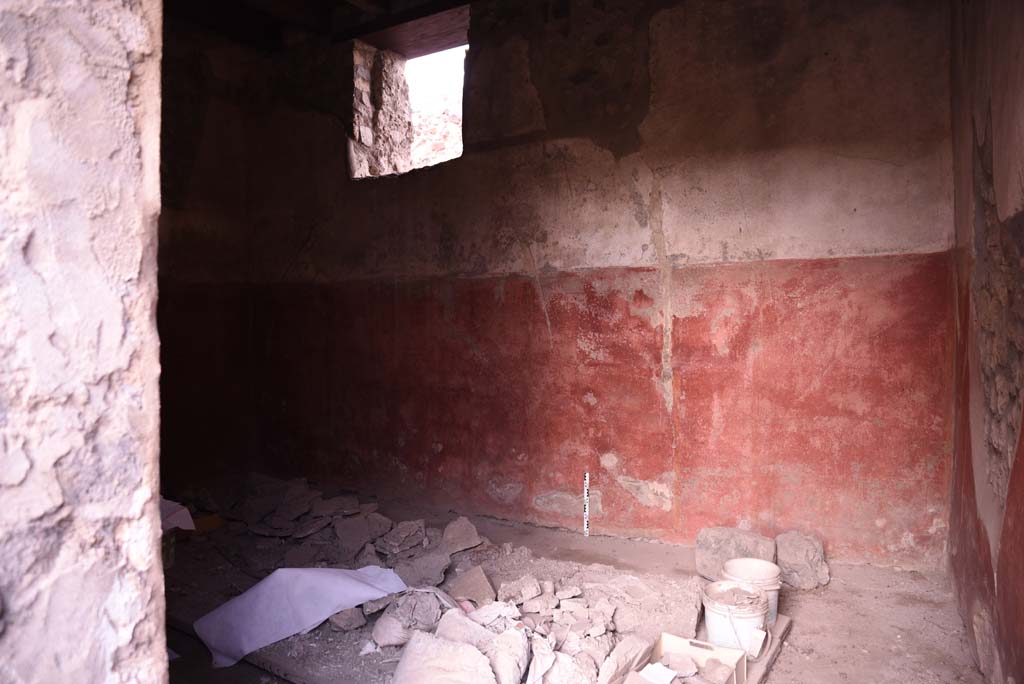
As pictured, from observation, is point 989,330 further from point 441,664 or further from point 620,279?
point 441,664

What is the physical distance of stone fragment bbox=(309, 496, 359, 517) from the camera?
4.54 meters

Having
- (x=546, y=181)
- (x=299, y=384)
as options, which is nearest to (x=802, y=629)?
(x=546, y=181)

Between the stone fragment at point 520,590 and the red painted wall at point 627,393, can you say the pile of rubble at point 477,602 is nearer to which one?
the stone fragment at point 520,590

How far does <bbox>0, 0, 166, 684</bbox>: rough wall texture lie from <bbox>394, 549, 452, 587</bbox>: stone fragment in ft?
7.81

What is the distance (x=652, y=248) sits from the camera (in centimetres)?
403

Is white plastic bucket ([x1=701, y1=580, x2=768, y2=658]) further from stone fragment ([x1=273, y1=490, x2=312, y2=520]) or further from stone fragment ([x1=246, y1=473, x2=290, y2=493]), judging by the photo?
stone fragment ([x1=246, y1=473, x2=290, y2=493])

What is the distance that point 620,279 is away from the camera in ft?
13.5

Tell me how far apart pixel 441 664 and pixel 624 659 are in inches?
25.7

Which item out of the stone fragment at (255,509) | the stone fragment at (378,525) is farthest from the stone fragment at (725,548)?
the stone fragment at (255,509)

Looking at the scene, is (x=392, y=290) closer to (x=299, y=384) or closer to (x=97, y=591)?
(x=299, y=384)

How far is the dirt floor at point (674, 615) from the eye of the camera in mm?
2746

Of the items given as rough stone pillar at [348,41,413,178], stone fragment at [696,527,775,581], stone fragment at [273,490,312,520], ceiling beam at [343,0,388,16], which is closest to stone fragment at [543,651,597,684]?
stone fragment at [696,527,775,581]

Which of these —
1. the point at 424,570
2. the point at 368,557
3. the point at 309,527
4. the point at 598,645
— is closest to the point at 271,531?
the point at 309,527

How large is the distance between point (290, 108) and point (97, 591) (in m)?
5.06
